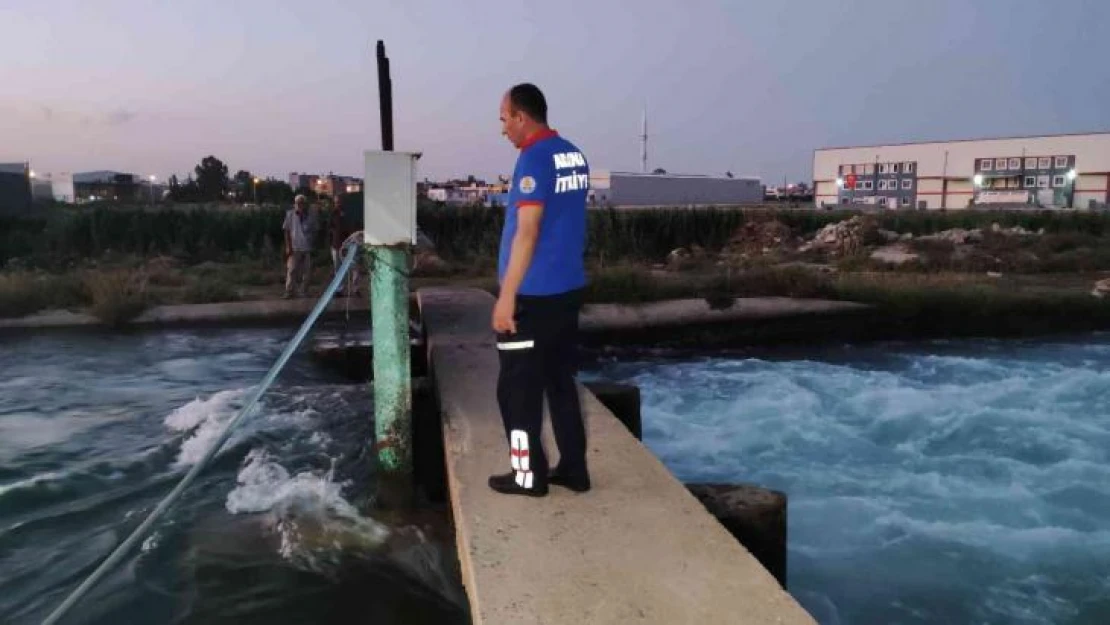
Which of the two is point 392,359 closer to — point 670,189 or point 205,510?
point 205,510

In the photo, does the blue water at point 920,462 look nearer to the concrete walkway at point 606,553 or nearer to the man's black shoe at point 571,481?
the concrete walkway at point 606,553

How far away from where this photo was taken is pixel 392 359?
4480mm

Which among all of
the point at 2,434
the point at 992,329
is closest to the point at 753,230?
the point at 992,329

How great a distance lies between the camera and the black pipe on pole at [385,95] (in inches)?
177

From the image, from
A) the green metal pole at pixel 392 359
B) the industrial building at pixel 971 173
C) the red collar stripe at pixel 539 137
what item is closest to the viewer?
the red collar stripe at pixel 539 137

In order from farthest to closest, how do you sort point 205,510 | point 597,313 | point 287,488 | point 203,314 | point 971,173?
point 971,173
point 203,314
point 597,313
point 287,488
point 205,510

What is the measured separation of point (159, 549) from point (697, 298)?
8.36 m

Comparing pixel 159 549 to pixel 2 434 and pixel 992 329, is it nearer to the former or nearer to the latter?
pixel 2 434

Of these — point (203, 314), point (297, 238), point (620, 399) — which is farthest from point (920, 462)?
point (203, 314)

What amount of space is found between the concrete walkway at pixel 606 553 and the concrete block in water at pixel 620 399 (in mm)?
1505

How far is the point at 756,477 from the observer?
7156mm

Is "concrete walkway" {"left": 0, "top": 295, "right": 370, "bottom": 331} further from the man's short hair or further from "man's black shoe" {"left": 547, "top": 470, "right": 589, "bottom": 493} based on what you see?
the man's short hair

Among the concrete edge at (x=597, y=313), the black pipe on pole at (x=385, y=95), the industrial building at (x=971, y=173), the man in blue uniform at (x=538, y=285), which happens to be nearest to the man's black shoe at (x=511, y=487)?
the man in blue uniform at (x=538, y=285)

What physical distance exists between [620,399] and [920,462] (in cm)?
342
